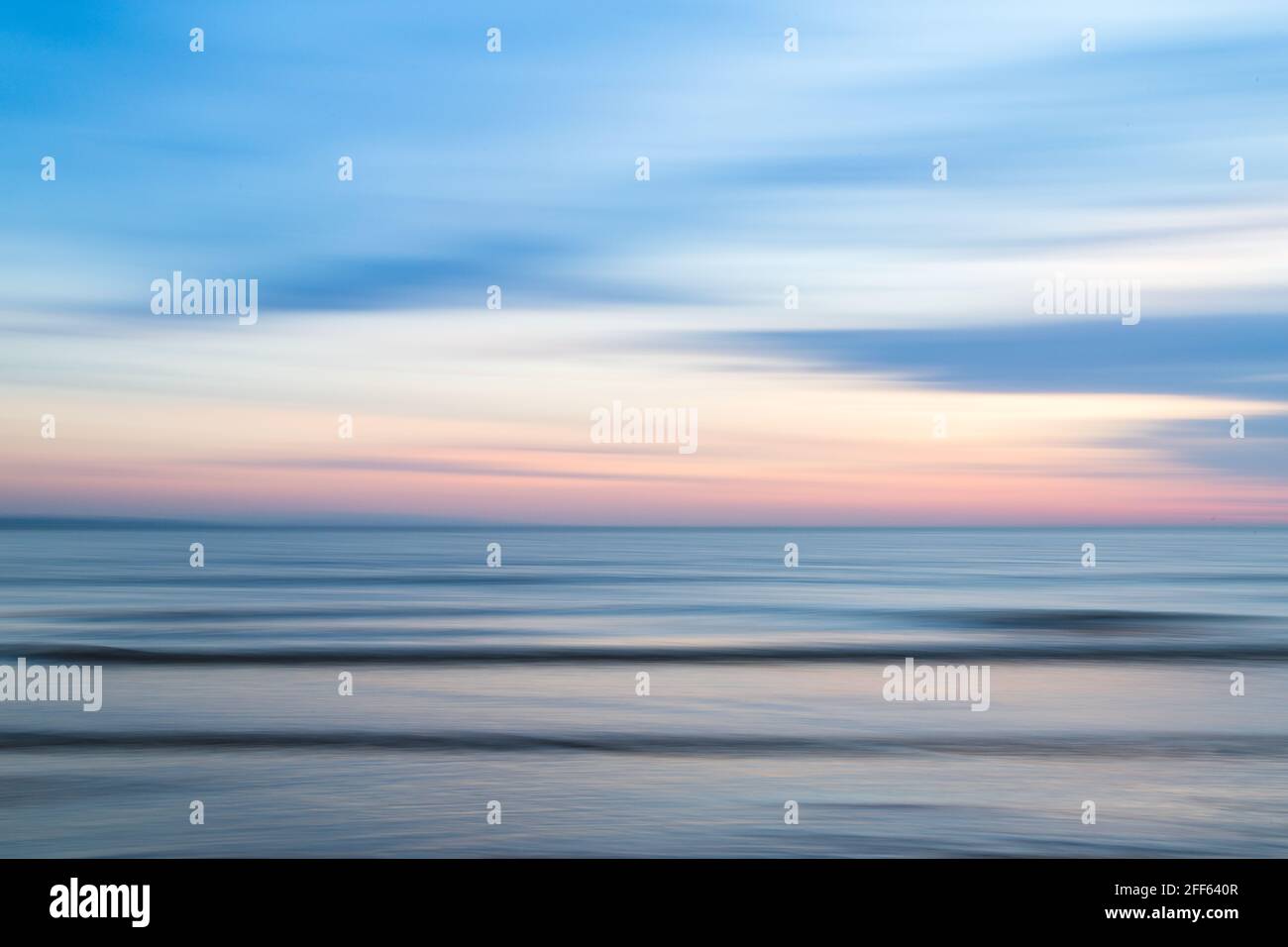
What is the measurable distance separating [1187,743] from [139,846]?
1081cm

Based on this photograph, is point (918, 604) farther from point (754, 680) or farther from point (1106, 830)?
point (1106, 830)

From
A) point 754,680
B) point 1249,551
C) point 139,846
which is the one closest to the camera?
point 139,846

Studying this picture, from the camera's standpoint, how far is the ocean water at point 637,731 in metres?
10.1

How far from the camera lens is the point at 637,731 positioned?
14.3 metres

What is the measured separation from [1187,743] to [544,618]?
15253 millimetres

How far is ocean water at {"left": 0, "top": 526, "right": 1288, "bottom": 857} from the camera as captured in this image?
1006 cm

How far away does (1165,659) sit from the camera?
21.0 m

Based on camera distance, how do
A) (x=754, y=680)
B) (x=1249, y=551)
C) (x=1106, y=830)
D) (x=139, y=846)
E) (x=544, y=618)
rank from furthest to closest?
(x=1249, y=551) < (x=544, y=618) < (x=754, y=680) < (x=1106, y=830) < (x=139, y=846)

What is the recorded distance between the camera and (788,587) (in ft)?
121

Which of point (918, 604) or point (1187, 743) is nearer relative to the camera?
point (1187, 743)

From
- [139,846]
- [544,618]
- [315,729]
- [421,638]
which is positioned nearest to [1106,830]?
[139,846]
